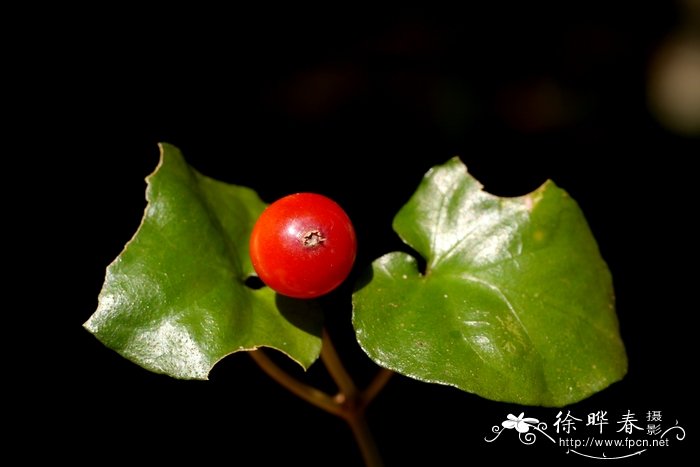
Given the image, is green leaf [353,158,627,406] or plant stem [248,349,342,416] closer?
green leaf [353,158,627,406]

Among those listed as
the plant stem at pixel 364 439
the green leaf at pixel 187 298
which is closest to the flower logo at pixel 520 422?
the plant stem at pixel 364 439

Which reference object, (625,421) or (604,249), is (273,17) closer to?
(604,249)

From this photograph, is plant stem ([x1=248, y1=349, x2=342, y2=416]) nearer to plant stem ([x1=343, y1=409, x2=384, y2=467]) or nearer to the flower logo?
plant stem ([x1=343, y1=409, x2=384, y2=467])

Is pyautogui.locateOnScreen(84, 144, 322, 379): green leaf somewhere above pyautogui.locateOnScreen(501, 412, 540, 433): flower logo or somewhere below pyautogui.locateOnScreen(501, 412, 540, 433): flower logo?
above

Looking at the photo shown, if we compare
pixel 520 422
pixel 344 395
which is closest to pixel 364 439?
pixel 344 395

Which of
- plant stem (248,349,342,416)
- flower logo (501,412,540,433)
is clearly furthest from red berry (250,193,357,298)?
flower logo (501,412,540,433)

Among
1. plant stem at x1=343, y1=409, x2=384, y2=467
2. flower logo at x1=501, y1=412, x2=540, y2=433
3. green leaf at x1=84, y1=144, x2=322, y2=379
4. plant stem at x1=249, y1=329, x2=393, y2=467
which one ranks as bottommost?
flower logo at x1=501, y1=412, x2=540, y2=433
